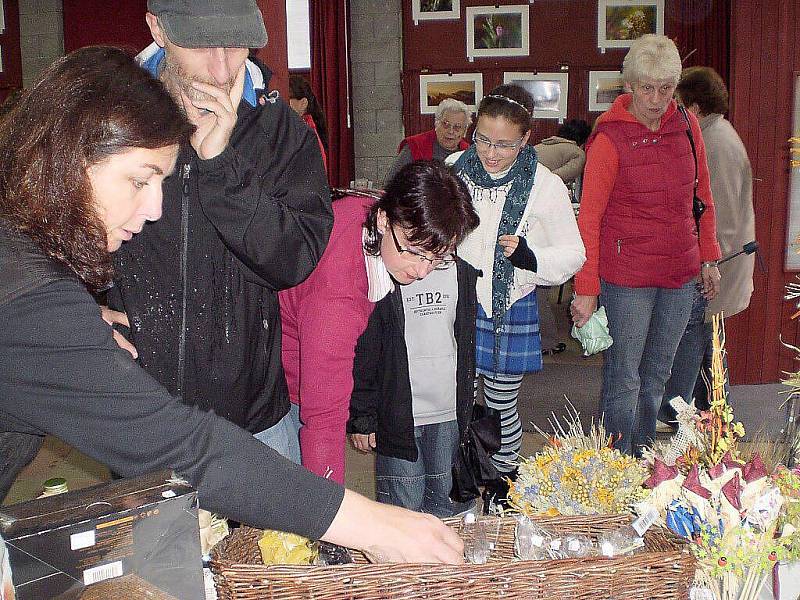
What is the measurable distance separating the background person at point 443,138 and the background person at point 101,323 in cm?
428

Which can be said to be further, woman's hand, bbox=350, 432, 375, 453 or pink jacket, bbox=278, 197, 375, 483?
woman's hand, bbox=350, 432, 375, 453

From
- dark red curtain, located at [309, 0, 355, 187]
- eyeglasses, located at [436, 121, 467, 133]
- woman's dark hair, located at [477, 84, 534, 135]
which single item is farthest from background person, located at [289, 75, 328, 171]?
dark red curtain, located at [309, 0, 355, 187]

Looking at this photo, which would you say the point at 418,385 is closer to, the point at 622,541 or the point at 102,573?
the point at 622,541

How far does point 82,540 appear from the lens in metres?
1.00

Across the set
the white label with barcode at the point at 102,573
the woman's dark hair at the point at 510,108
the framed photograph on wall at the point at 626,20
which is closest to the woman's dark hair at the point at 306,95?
the woman's dark hair at the point at 510,108

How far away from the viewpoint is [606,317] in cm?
332

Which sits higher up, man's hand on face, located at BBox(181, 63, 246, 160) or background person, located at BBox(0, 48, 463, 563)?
man's hand on face, located at BBox(181, 63, 246, 160)

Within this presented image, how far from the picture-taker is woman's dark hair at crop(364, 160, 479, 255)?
2092mm

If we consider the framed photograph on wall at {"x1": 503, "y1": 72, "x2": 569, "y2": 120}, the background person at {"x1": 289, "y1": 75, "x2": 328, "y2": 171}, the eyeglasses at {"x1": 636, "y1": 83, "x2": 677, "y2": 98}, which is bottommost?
the eyeglasses at {"x1": 636, "y1": 83, "x2": 677, "y2": 98}

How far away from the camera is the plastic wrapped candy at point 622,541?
136 cm

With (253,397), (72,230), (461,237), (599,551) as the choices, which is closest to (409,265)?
(461,237)

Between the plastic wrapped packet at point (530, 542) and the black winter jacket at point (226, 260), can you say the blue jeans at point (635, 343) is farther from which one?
the plastic wrapped packet at point (530, 542)

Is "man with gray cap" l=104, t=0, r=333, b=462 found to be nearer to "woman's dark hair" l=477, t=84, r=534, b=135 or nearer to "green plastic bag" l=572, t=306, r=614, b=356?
"woman's dark hair" l=477, t=84, r=534, b=135

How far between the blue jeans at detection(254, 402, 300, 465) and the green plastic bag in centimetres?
158
